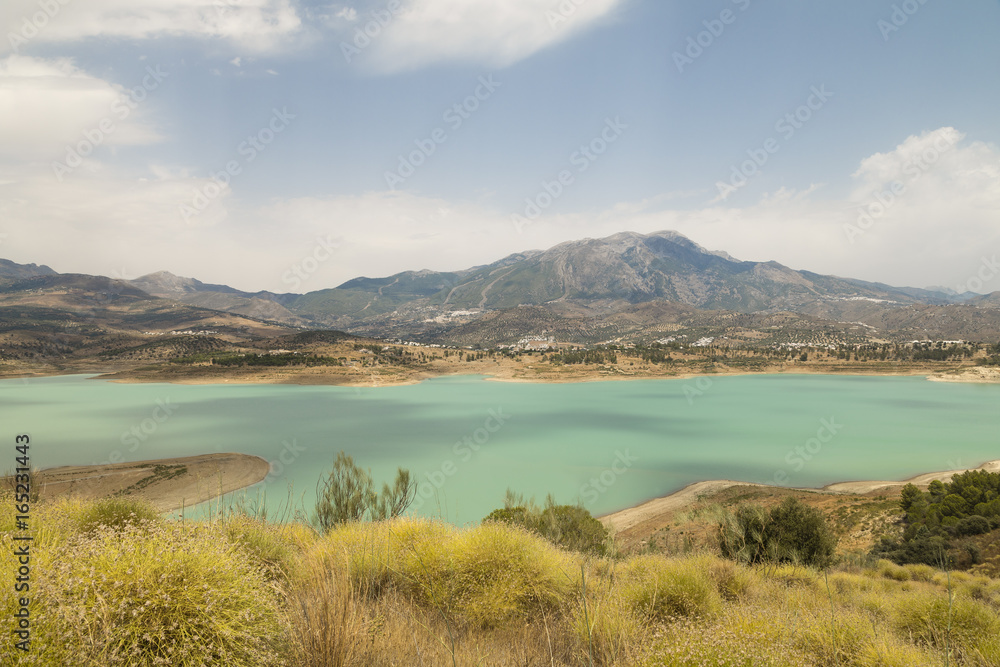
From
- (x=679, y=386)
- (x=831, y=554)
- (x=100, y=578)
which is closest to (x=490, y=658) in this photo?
(x=100, y=578)

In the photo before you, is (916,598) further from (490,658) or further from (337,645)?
(337,645)

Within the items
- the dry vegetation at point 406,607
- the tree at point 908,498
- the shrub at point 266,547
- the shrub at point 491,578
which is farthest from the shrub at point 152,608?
the tree at point 908,498

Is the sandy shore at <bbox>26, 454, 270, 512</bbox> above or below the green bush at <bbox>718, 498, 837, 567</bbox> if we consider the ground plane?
below

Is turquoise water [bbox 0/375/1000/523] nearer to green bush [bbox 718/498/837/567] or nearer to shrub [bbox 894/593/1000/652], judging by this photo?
green bush [bbox 718/498/837/567]

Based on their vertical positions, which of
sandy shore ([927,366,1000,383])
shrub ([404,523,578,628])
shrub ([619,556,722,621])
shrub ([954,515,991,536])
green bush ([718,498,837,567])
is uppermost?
shrub ([404,523,578,628])

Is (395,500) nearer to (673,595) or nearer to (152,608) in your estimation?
(673,595)

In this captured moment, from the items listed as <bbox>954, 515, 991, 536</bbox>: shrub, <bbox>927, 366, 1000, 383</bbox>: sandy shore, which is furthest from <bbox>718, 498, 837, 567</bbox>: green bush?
<bbox>927, 366, 1000, 383</bbox>: sandy shore

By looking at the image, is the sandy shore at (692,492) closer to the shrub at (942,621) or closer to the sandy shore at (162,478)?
the shrub at (942,621)
